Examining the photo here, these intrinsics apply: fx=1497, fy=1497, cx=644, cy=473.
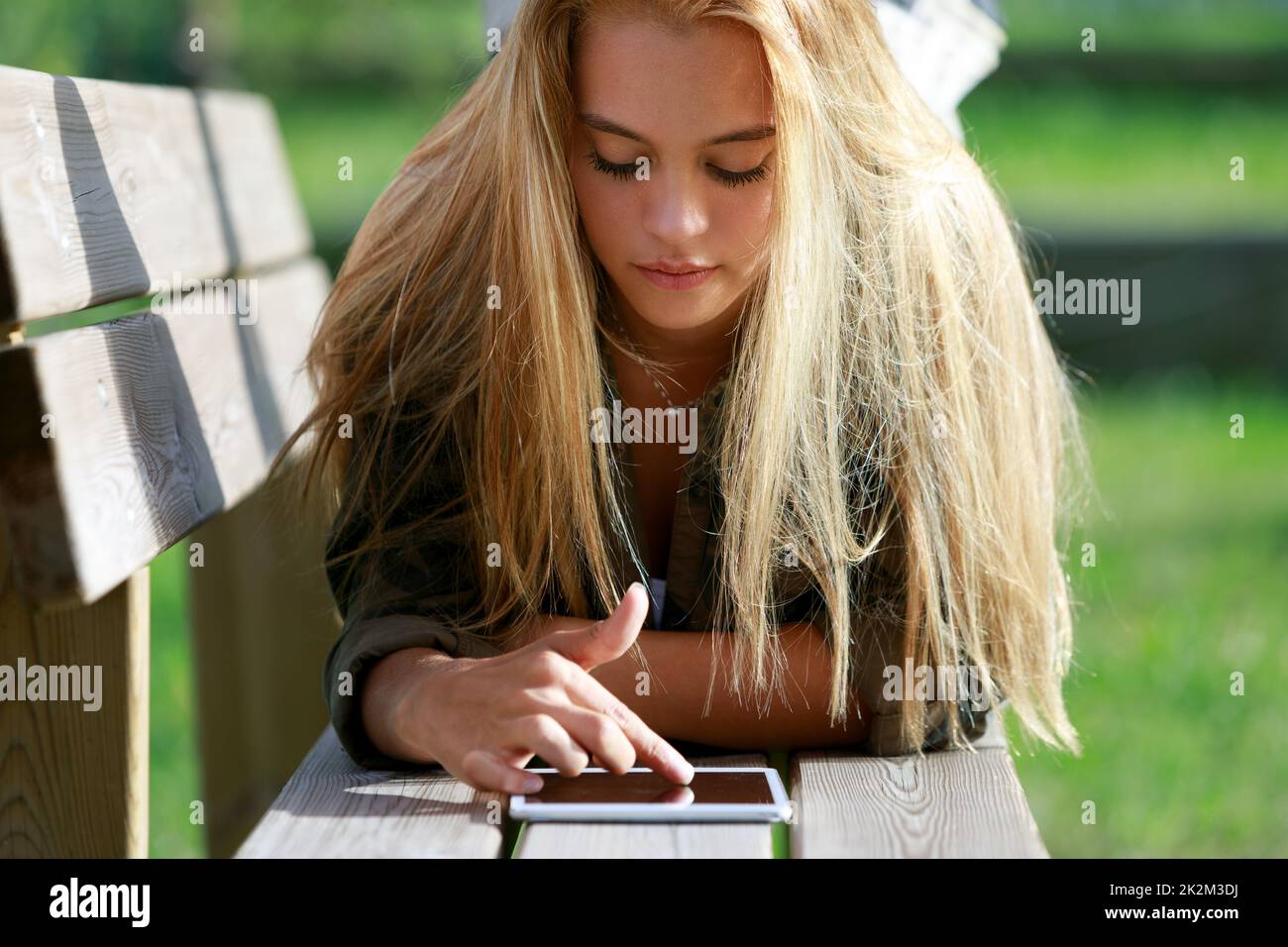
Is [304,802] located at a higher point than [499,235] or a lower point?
lower

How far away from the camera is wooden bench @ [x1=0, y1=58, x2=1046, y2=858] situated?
4.90 feet

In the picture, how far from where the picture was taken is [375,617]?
179cm

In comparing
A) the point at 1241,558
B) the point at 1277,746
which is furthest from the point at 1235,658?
the point at 1241,558

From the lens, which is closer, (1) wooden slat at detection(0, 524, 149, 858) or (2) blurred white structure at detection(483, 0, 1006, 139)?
(1) wooden slat at detection(0, 524, 149, 858)

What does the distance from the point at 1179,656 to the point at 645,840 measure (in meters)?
2.83

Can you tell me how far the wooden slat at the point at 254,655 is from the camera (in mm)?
2863

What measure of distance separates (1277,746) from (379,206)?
2.50 meters

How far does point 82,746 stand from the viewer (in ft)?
5.80

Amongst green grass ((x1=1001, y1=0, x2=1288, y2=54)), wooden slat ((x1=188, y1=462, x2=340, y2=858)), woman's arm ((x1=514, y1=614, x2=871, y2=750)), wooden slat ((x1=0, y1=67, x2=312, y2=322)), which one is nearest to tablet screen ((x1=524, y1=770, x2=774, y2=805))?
woman's arm ((x1=514, y1=614, x2=871, y2=750))

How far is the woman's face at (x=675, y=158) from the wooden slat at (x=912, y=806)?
1.92 ft

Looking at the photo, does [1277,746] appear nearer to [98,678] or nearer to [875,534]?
[875,534]

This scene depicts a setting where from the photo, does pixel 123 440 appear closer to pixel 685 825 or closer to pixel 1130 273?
pixel 685 825

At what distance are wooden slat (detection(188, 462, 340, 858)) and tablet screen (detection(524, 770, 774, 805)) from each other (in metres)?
1.35

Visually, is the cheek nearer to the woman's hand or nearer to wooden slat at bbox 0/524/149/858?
the woman's hand
